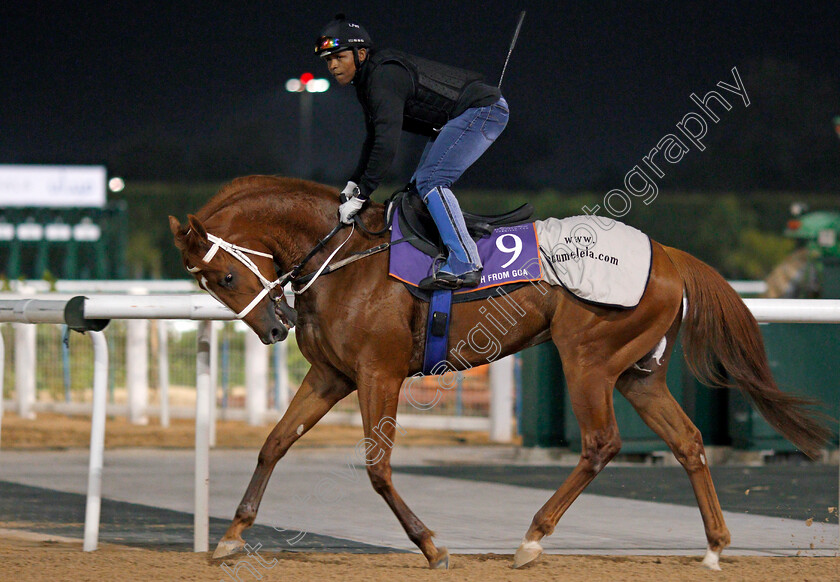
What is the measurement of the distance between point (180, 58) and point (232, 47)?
2332mm

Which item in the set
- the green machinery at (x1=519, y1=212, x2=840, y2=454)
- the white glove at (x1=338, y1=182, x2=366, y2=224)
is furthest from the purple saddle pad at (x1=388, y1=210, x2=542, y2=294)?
the green machinery at (x1=519, y1=212, x2=840, y2=454)

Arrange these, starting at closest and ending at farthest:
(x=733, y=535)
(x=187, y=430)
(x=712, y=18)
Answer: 1. (x=733, y=535)
2. (x=187, y=430)
3. (x=712, y=18)

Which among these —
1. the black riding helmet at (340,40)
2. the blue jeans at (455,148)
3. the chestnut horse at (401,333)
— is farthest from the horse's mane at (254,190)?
the black riding helmet at (340,40)

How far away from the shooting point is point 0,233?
2917 centimetres

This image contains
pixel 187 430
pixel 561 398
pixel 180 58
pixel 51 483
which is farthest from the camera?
pixel 180 58

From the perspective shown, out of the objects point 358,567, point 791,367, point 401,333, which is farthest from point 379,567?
point 791,367

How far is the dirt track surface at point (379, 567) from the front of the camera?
415 centimetres

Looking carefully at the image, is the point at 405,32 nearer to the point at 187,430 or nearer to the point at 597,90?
the point at 597,90

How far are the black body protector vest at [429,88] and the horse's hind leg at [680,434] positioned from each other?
4.67 feet

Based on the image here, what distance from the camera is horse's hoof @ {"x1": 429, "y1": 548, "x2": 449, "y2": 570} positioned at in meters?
4.35

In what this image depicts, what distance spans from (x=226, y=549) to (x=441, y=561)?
90 cm

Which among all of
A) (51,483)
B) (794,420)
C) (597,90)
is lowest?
(51,483)

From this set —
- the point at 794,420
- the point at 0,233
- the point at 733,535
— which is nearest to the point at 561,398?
the point at 733,535

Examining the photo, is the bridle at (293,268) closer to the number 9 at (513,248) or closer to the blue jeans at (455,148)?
the blue jeans at (455,148)
